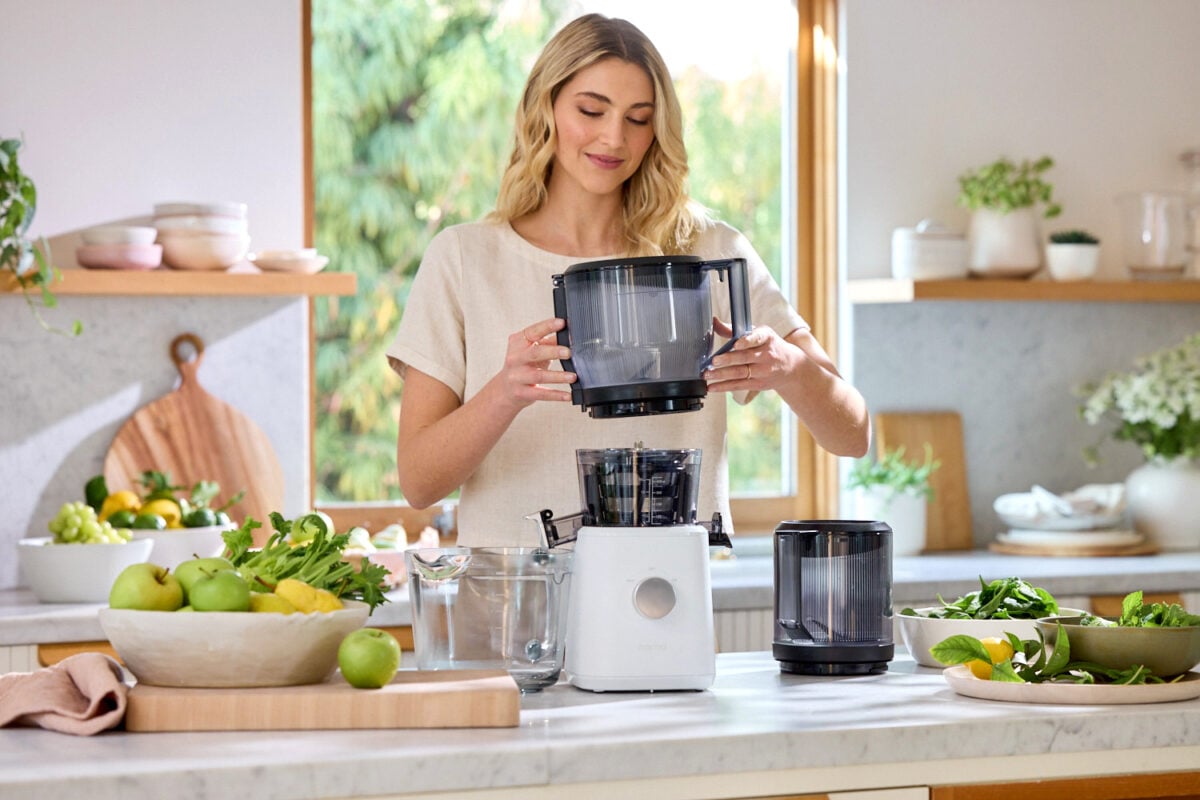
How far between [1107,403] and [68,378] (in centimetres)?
250

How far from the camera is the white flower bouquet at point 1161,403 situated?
12.5 ft

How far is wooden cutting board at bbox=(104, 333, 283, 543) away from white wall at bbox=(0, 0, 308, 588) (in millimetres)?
37

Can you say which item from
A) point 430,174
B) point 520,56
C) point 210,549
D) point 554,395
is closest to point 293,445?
point 210,549

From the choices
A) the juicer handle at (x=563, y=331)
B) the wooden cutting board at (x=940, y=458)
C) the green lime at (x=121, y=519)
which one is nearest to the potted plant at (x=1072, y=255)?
the wooden cutting board at (x=940, y=458)

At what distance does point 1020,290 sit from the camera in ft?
12.5

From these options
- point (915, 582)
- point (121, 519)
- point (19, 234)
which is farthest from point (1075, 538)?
point (19, 234)

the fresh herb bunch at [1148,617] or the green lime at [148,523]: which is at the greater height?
the green lime at [148,523]

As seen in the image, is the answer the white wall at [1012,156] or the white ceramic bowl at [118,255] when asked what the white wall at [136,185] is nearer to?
the white ceramic bowl at [118,255]

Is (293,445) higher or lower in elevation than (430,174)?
lower

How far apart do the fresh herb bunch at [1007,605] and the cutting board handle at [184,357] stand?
199 cm

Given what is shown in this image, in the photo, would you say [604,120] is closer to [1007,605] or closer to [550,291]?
[550,291]

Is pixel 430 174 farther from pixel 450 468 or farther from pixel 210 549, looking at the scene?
pixel 450 468

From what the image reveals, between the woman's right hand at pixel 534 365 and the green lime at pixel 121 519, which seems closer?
the woman's right hand at pixel 534 365

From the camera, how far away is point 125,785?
4.42 ft
